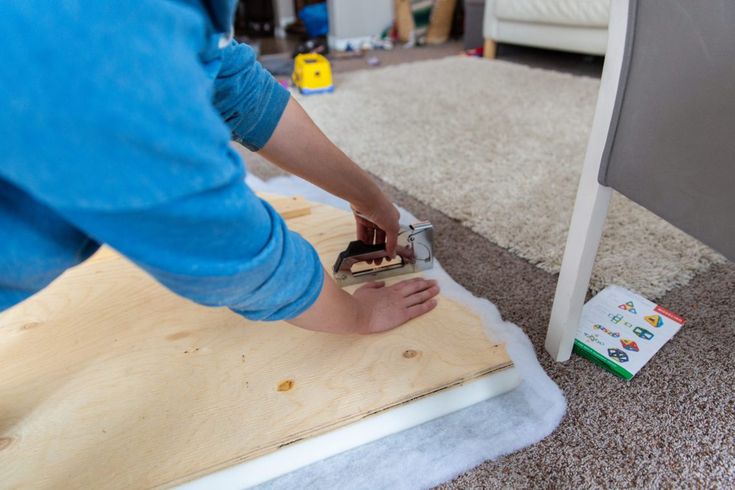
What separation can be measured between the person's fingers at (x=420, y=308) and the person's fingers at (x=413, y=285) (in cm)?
Result: 3

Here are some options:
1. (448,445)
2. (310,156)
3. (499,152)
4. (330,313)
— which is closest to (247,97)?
(310,156)

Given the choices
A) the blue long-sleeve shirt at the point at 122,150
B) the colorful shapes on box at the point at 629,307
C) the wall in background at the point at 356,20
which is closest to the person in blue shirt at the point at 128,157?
the blue long-sleeve shirt at the point at 122,150

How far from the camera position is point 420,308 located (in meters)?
0.80

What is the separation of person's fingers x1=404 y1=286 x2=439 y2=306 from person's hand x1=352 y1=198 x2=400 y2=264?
10 centimetres

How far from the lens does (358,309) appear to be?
2.24 feet

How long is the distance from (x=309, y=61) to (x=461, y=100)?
63cm

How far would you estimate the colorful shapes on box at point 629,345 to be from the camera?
2.50 ft

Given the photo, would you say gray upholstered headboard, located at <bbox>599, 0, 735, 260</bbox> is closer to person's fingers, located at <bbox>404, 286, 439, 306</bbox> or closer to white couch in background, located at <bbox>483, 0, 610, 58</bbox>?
person's fingers, located at <bbox>404, 286, 439, 306</bbox>

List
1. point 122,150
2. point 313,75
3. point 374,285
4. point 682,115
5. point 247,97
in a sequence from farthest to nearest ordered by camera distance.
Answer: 1. point 313,75
2. point 374,285
3. point 247,97
4. point 682,115
5. point 122,150

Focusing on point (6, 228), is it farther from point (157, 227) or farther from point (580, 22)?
point (580, 22)

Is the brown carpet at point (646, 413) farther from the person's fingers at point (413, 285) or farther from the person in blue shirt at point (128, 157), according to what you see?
the person in blue shirt at point (128, 157)

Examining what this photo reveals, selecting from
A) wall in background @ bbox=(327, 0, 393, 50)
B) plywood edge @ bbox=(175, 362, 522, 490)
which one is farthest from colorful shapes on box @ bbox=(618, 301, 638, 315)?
wall in background @ bbox=(327, 0, 393, 50)

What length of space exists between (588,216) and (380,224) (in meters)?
0.32

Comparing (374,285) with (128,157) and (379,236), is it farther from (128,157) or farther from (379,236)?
(128,157)
